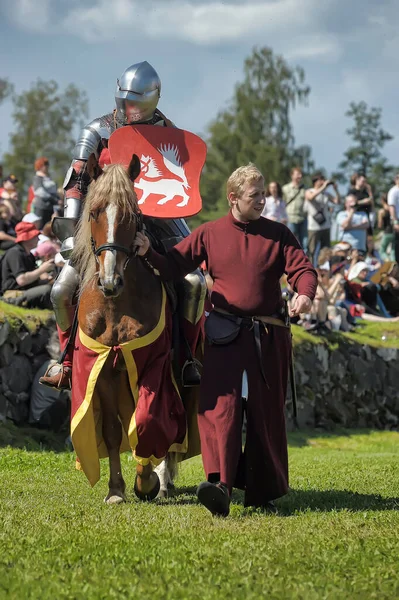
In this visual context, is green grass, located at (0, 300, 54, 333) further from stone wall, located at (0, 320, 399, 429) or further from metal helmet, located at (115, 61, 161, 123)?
stone wall, located at (0, 320, 399, 429)

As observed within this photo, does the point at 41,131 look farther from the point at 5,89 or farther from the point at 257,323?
the point at 257,323

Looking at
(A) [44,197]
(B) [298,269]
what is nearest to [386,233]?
(A) [44,197]

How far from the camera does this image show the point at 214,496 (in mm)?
6688

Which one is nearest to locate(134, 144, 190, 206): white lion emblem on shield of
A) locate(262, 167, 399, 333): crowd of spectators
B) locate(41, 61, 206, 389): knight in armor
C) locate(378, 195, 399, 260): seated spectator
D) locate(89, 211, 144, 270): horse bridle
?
locate(41, 61, 206, 389): knight in armor

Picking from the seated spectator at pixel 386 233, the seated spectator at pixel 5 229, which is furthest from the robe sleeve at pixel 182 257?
the seated spectator at pixel 386 233

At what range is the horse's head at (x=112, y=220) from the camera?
7070mm

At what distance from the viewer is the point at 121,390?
25.3ft

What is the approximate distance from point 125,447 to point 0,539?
2477mm

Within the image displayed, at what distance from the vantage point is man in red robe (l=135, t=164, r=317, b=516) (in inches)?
279

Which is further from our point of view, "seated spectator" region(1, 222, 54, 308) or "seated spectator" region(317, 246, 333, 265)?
"seated spectator" region(317, 246, 333, 265)

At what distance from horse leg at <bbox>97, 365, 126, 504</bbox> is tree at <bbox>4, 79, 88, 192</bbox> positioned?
54288 millimetres

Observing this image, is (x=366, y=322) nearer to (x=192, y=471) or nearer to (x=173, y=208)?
(x=192, y=471)

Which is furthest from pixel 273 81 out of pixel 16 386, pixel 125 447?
pixel 125 447

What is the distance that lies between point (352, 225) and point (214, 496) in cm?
1459
